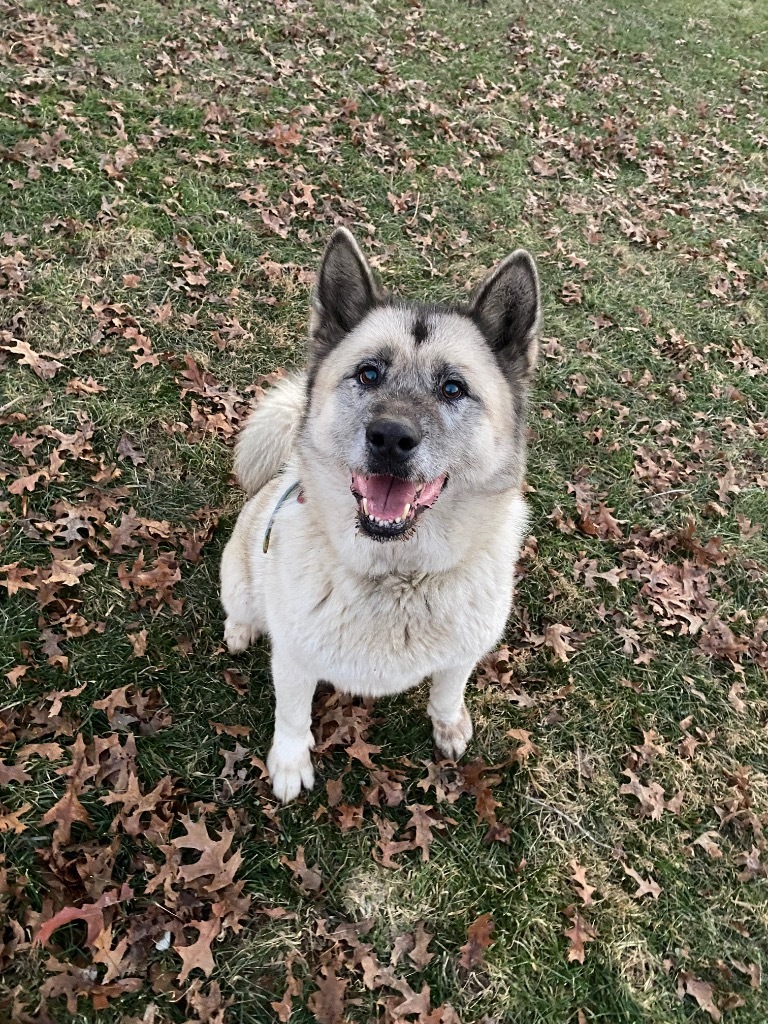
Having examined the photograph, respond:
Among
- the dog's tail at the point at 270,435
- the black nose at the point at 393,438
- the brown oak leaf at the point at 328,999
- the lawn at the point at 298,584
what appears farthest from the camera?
the dog's tail at the point at 270,435

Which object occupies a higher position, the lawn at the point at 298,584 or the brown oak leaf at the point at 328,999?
the lawn at the point at 298,584

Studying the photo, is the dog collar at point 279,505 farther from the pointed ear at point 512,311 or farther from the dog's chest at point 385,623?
the pointed ear at point 512,311

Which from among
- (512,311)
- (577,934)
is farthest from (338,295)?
(577,934)

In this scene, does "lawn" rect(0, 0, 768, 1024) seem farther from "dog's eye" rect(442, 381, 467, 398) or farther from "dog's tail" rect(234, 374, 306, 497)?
"dog's eye" rect(442, 381, 467, 398)

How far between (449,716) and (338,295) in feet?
7.61

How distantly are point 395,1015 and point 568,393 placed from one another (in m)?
4.90

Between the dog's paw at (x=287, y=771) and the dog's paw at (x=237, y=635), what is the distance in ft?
2.14

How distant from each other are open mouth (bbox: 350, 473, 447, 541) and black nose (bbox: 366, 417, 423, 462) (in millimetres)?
139

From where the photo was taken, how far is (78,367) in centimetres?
466

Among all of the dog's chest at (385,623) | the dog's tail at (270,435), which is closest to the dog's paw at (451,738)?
the dog's chest at (385,623)

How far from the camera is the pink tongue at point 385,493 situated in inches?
98.0

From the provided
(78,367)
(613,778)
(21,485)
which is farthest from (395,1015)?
(78,367)

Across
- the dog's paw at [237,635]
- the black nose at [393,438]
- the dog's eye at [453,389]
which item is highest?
the dog's eye at [453,389]

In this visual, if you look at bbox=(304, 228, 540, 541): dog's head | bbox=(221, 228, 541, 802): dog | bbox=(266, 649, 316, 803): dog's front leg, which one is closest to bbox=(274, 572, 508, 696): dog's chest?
bbox=(221, 228, 541, 802): dog
